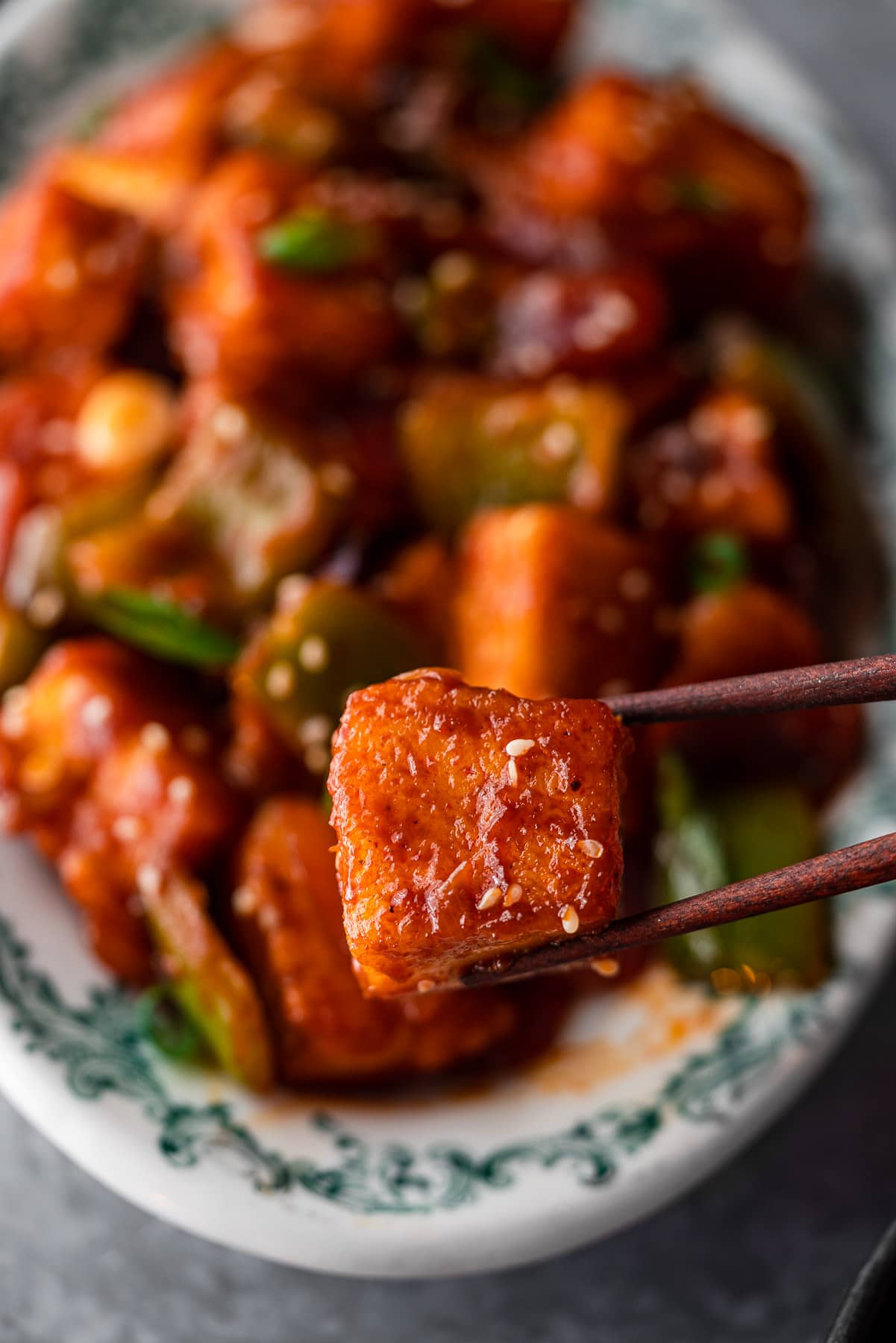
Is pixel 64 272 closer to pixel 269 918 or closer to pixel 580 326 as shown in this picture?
pixel 580 326

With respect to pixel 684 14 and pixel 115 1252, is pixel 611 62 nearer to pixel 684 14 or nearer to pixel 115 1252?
pixel 684 14

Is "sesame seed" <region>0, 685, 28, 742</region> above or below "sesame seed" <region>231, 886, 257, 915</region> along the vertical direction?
above

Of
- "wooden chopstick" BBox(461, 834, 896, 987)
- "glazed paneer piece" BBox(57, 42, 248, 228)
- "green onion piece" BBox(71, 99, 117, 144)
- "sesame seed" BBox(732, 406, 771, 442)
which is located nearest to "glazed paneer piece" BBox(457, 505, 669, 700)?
"sesame seed" BBox(732, 406, 771, 442)

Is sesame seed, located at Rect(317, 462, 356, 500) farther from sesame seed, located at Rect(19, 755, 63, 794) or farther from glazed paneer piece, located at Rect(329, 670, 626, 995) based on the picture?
glazed paneer piece, located at Rect(329, 670, 626, 995)

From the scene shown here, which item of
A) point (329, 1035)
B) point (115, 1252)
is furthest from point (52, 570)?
point (115, 1252)

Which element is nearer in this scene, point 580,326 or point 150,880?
point 150,880

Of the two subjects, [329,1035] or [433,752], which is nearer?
[433,752]

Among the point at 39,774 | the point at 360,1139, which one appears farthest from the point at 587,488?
the point at 360,1139
